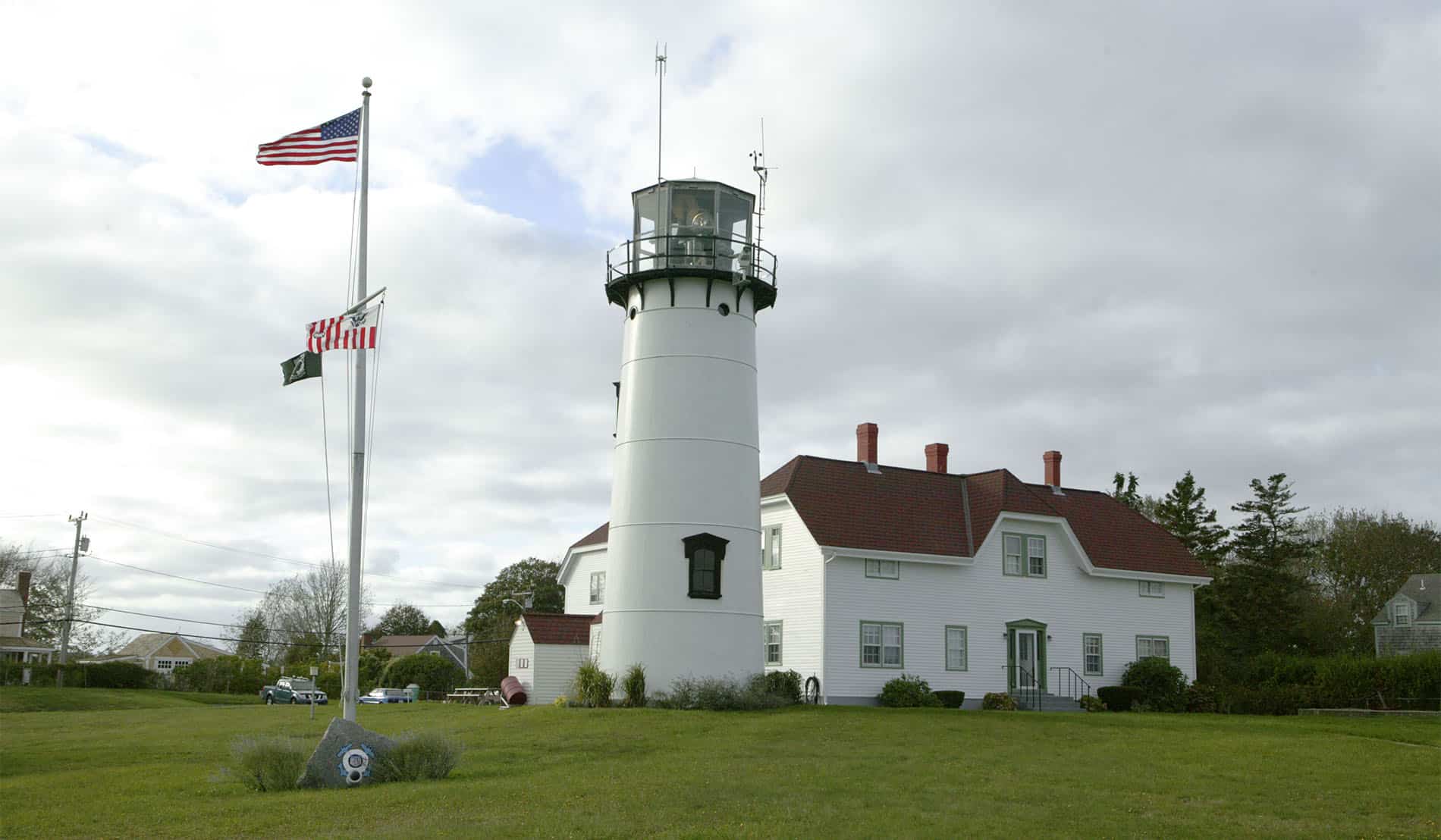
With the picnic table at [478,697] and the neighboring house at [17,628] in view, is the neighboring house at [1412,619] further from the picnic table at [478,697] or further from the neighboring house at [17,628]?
the neighboring house at [17,628]

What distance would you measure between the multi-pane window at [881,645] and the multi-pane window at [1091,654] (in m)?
6.79

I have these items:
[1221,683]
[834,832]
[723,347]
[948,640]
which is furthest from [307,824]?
[1221,683]

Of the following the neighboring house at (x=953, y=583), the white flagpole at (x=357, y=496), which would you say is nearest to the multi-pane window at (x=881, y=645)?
the neighboring house at (x=953, y=583)

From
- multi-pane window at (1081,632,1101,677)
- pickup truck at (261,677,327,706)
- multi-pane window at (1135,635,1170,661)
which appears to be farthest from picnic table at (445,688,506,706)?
multi-pane window at (1135,635,1170,661)

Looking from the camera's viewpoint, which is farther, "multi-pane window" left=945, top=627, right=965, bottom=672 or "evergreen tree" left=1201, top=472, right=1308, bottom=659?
"evergreen tree" left=1201, top=472, right=1308, bottom=659

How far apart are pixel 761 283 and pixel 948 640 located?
11556 millimetres

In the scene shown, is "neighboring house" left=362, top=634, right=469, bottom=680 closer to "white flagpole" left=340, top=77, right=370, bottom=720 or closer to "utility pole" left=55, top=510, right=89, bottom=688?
"utility pole" left=55, top=510, right=89, bottom=688

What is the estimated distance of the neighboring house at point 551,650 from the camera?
35.7 m

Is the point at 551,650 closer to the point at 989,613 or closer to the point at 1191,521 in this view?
the point at 989,613

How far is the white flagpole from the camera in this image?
16625 millimetres

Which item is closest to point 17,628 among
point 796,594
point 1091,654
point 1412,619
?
point 796,594

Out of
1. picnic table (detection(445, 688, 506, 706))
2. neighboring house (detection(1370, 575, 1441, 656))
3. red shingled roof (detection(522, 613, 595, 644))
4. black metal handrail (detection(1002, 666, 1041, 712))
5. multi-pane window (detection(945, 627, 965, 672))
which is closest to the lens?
multi-pane window (detection(945, 627, 965, 672))

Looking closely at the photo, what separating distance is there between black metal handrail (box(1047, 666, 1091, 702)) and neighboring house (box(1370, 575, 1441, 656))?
84.1 ft

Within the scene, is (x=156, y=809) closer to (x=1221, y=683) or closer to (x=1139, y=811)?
(x=1139, y=811)
